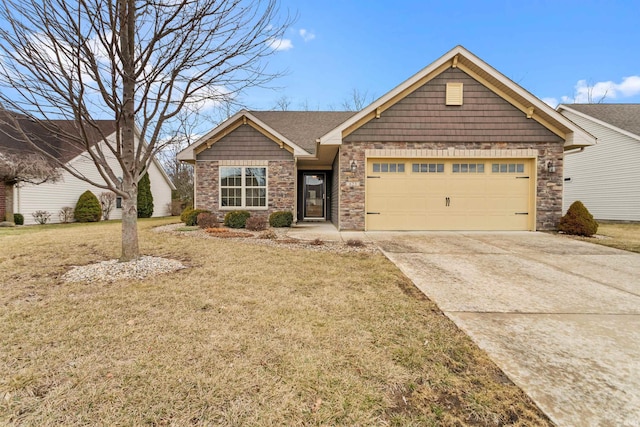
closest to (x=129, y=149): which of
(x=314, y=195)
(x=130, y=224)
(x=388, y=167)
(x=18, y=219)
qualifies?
(x=130, y=224)

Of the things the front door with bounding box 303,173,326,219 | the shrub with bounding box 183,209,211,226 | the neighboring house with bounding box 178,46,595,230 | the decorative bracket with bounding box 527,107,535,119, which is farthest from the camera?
the front door with bounding box 303,173,326,219

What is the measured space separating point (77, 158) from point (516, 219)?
19034 millimetres

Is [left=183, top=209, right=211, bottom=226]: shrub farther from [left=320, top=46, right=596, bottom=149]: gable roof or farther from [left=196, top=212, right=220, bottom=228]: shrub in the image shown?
[left=320, top=46, right=596, bottom=149]: gable roof

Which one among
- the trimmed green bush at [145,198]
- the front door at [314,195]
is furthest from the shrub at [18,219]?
the front door at [314,195]

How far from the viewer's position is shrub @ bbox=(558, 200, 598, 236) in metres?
8.09

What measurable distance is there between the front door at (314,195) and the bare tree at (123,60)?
8.85 meters

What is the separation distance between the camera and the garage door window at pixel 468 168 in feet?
29.7

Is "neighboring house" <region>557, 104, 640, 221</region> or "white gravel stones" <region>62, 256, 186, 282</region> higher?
"neighboring house" <region>557, 104, 640, 221</region>

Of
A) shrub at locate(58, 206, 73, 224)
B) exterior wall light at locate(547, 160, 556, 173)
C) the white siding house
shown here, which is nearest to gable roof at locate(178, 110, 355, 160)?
the white siding house

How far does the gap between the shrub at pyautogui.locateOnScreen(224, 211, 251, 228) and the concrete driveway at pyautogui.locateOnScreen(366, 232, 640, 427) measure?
19.2 ft

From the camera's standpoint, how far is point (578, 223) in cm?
818

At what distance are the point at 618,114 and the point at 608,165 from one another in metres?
3.49

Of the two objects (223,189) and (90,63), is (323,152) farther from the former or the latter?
(90,63)

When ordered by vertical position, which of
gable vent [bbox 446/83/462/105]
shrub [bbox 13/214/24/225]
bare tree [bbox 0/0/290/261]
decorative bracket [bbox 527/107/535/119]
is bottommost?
shrub [bbox 13/214/24/225]
